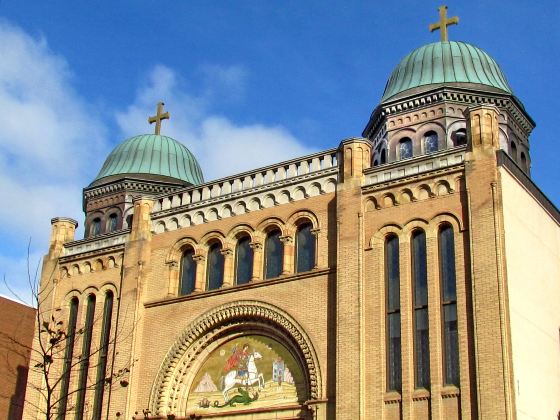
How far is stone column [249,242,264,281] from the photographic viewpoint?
95.9 ft

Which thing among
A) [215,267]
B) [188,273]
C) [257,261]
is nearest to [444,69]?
[257,261]

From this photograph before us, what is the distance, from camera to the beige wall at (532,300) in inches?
938

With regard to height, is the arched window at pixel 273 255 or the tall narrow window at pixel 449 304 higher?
the arched window at pixel 273 255

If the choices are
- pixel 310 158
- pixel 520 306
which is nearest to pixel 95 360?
pixel 310 158

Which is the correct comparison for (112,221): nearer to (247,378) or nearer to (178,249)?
(178,249)

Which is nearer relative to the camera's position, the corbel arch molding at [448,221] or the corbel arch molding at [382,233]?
the corbel arch molding at [448,221]

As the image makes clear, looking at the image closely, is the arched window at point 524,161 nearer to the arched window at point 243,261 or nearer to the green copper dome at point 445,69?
the green copper dome at point 445,69

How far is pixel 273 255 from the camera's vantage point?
29609 mm

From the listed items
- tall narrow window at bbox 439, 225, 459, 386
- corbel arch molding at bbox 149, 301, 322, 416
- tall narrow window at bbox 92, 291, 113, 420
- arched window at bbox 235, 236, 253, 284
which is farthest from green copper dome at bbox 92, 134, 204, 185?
tall narrow window at bbox 439, 225, 459, 386

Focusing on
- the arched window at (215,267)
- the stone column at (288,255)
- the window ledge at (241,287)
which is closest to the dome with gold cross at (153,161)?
the arched window at (215,267)

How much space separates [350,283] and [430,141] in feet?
27.6

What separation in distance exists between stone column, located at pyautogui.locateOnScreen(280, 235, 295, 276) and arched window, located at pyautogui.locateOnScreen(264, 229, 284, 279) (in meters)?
0.26

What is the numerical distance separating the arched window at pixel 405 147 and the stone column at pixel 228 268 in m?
7.53

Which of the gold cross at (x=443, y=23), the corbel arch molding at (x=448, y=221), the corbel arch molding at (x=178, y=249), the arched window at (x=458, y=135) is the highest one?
the gold cross at (x=443, y=23)
